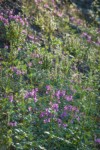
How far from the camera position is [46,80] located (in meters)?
8.06

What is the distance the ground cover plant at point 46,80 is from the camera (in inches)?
245

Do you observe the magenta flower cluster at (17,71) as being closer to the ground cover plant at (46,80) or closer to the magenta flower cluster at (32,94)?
the ground cover plant at (46,80)

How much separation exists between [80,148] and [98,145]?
64 cm

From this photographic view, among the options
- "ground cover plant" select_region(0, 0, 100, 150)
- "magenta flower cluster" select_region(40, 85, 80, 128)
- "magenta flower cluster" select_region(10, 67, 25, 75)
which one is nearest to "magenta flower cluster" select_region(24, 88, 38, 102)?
"ground cover plant" select_region(0, 0, 100, 150)

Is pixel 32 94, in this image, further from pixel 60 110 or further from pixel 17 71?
pixel 17 71

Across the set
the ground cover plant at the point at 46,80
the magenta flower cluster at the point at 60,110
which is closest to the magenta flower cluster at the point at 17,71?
the ground cover plant at the point at 46,80

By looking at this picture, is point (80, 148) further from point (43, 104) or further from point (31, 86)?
point (31, 86)

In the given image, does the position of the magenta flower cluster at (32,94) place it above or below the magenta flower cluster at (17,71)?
below

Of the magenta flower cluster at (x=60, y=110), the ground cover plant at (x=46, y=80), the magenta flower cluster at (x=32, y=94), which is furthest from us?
the magenta flower cluster at (x=32, y=94)

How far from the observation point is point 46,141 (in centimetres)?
612

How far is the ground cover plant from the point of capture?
6.22m

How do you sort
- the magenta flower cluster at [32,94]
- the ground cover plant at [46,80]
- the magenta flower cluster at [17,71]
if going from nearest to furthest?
the ground cover plant at [46,80]
the magenta flower cluster at [32,94]
the magenta flower cluster at [17,71]

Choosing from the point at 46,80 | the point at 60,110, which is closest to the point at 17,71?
the point at 46,80

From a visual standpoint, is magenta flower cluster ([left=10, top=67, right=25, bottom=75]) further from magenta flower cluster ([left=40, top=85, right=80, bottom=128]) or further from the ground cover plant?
magenta flower cluster ([left=40, top=85, right=80, bottom=128])
